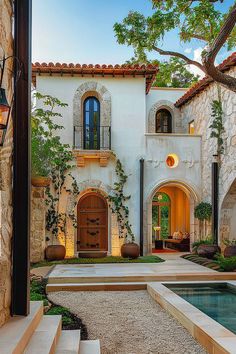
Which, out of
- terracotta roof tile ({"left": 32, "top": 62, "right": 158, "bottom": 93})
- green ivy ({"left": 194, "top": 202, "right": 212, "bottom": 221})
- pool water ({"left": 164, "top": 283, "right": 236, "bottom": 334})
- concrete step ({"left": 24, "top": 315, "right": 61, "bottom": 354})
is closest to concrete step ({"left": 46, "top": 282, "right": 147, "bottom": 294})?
pool water ({"left": 164, "top": 283, "right": 236, "bottom": 334})

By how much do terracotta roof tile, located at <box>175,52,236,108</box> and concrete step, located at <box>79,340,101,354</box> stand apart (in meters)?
8.90

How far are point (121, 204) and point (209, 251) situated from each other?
3.42 m

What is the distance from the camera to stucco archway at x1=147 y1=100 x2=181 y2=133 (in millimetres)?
16344

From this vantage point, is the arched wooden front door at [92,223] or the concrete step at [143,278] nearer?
the concrete step at [143,278]

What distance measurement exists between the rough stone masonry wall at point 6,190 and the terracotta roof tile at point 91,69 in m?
9.30

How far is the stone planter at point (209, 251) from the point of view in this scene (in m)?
11.6

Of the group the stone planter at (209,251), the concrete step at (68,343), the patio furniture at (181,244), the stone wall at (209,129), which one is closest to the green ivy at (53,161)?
the stone planter at (209,251)

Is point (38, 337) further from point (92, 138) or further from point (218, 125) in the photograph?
point (92, 138)

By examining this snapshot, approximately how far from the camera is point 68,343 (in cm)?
409

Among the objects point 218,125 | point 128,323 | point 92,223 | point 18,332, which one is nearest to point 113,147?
point 92,223

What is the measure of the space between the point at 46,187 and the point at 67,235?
1785 millimetres

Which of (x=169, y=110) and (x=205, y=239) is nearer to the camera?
(x=205, y=239)

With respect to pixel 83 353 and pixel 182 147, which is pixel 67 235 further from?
pixel 83 353

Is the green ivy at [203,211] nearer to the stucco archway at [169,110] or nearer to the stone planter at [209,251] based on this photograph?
the stone planter at [209,251]
